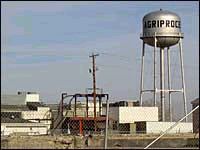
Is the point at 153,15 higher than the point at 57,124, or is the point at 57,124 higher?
the point at 153,15

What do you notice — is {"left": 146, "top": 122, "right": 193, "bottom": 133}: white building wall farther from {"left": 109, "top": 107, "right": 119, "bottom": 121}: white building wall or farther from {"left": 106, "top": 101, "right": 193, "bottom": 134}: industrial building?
{"left": 109, "top": 107, "right": 119, "bottom": 121}: white building wall

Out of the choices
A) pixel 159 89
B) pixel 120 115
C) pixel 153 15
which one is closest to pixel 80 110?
pixel 120 115

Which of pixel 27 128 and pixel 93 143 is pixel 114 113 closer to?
pixel 27 128

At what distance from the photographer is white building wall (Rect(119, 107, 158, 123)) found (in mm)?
49572

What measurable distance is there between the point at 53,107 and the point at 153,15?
13182 mm

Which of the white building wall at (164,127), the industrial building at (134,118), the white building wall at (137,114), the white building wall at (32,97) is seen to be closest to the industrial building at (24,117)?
the white building wall at (32,97)

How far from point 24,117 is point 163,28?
1482 centimetres

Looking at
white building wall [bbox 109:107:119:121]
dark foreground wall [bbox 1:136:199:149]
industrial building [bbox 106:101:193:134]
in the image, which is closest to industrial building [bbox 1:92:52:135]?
dark foreground wall [bbox 1:136:199:149]

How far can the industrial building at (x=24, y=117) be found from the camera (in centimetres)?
4000

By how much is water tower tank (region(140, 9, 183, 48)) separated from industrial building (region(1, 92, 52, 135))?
11.3 m

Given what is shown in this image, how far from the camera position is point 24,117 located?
51.8 m

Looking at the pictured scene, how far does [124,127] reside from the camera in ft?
162

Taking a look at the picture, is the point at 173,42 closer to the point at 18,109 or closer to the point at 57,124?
the point at 57,124

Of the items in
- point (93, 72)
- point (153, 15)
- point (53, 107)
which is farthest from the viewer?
point (53, 107)
